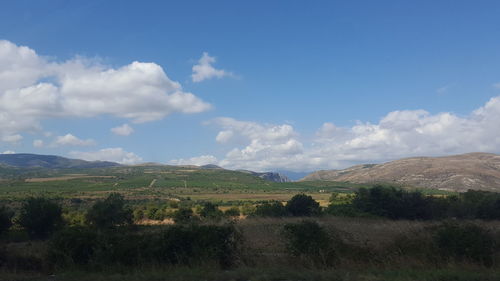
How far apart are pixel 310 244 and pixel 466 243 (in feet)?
15.0

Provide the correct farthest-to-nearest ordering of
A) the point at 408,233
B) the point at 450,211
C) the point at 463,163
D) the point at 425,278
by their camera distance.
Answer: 1. the point at 463,163
2. the point at 450,211
3. the point at 408,233
4. the point at 425,278

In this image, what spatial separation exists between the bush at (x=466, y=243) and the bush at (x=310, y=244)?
3.38 metres

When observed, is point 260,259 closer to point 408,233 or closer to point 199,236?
point 199,236

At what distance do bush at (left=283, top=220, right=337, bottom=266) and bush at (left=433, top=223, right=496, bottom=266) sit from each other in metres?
3.38

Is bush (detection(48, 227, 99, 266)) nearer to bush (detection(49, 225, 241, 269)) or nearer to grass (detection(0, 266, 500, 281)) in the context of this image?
bush (detection(49, 225, 241, 269))

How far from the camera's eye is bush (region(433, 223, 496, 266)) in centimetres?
1027

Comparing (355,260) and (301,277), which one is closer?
(301,277)

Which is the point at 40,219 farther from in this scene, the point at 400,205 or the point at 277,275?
the point at 400,205

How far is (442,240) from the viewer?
35.6ft

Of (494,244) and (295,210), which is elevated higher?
(494,244)

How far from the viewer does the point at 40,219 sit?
114ft

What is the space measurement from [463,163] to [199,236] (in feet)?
669

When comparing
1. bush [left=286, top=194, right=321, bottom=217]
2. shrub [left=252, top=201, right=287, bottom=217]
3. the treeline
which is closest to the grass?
the treeline

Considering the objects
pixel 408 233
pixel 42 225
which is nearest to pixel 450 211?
pixel 408 233
